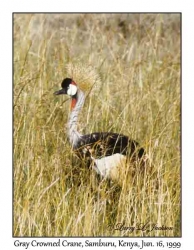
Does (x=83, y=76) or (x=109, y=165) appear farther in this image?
(x=83, y=76)

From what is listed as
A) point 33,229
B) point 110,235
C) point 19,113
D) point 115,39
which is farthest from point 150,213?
point 115,39

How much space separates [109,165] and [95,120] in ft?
1.77

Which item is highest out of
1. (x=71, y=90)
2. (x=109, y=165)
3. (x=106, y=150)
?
(x=71, y=90)

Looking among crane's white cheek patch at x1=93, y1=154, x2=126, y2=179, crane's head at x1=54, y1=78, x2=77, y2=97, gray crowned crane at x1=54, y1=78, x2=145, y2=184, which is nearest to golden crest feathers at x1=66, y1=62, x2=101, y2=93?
crane's head at x1=54, y1=78, x2=77, y2=97

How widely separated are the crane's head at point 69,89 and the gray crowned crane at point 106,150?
0.31 meters

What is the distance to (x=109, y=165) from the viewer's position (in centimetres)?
579

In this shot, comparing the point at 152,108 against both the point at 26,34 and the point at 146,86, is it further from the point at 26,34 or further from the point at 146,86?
the point at 26,34

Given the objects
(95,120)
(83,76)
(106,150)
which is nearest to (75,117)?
→ (95,120)

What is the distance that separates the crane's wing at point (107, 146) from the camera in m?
5.80

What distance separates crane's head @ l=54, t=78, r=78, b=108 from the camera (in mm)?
6082

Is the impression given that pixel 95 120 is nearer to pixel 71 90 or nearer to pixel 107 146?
pixel 71 90

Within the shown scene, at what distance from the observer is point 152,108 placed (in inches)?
255

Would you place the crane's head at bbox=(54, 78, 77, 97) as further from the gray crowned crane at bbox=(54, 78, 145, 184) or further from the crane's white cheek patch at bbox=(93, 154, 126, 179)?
the crane's white cheek patch at bbox=(93, 154, 126, 179)

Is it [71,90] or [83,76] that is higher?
[83,76]
